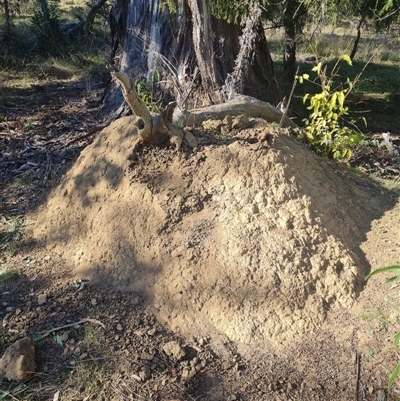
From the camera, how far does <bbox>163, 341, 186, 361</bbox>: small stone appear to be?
97.3 inches

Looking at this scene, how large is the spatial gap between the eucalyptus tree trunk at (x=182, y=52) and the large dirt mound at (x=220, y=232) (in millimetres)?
1393

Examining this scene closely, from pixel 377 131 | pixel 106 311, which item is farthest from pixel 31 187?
pixel 377 131

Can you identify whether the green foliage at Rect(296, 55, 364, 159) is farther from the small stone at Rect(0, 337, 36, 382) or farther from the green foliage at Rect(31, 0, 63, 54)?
the green foliage at Rect(31, 0, 63, 54)

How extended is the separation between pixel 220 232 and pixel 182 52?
2.99m

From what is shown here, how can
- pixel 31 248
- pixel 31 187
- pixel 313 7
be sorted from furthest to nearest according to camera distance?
pixel 313 7
pixel 31 187
pixel 31 248

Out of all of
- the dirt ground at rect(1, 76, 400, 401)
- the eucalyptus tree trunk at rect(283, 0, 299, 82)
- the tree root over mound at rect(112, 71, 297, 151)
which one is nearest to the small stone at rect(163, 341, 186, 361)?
the dirt ground at rect(1, 76, 400, 401)

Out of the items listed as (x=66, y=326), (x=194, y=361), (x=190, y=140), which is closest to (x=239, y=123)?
(x=190, y=140)

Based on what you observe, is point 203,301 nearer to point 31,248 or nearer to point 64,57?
point 31,248

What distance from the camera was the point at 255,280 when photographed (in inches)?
107

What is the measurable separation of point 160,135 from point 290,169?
976 mm

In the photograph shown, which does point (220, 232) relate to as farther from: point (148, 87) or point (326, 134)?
point (148, 87)

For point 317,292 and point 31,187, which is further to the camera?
point 31,187

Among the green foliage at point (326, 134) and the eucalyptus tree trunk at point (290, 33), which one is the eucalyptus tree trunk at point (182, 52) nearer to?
the green foliage at point (326, 134)

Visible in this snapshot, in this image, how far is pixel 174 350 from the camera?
2.49 metres
